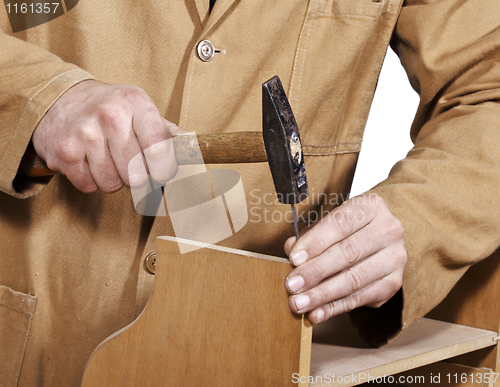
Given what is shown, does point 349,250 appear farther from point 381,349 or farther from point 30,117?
point 30,117

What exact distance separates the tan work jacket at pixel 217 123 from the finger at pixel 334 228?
95 mm

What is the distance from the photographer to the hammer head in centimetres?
60

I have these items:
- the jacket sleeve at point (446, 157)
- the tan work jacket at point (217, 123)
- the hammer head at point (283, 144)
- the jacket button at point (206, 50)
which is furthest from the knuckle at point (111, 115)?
the jacket sleeve at point (446, 157)

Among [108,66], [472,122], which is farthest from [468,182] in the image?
[108,66]

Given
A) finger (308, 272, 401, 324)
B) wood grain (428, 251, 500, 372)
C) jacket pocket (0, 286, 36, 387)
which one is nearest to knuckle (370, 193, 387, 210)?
finger (308, 272, 401, 324)

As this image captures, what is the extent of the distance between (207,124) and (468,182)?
1.70 ft

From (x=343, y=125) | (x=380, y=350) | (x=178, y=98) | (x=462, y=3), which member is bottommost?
(x=380, y=350)

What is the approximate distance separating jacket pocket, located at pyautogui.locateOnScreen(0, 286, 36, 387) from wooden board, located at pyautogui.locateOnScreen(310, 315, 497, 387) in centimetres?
56

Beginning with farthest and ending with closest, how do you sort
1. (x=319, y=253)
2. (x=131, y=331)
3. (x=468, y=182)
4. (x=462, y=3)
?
1. (x=462, y=3)
2. (x=468, y=182)
3. (x=131, y=331)
4. (x=319, y=253)

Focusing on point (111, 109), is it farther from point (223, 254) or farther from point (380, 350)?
point (380, 350)

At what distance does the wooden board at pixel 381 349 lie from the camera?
2.31 feet

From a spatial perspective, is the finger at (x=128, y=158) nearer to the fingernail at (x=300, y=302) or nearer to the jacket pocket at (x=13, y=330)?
the fingernail at (x=300, y=302)

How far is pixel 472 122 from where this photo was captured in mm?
988

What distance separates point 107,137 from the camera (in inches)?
27.0
